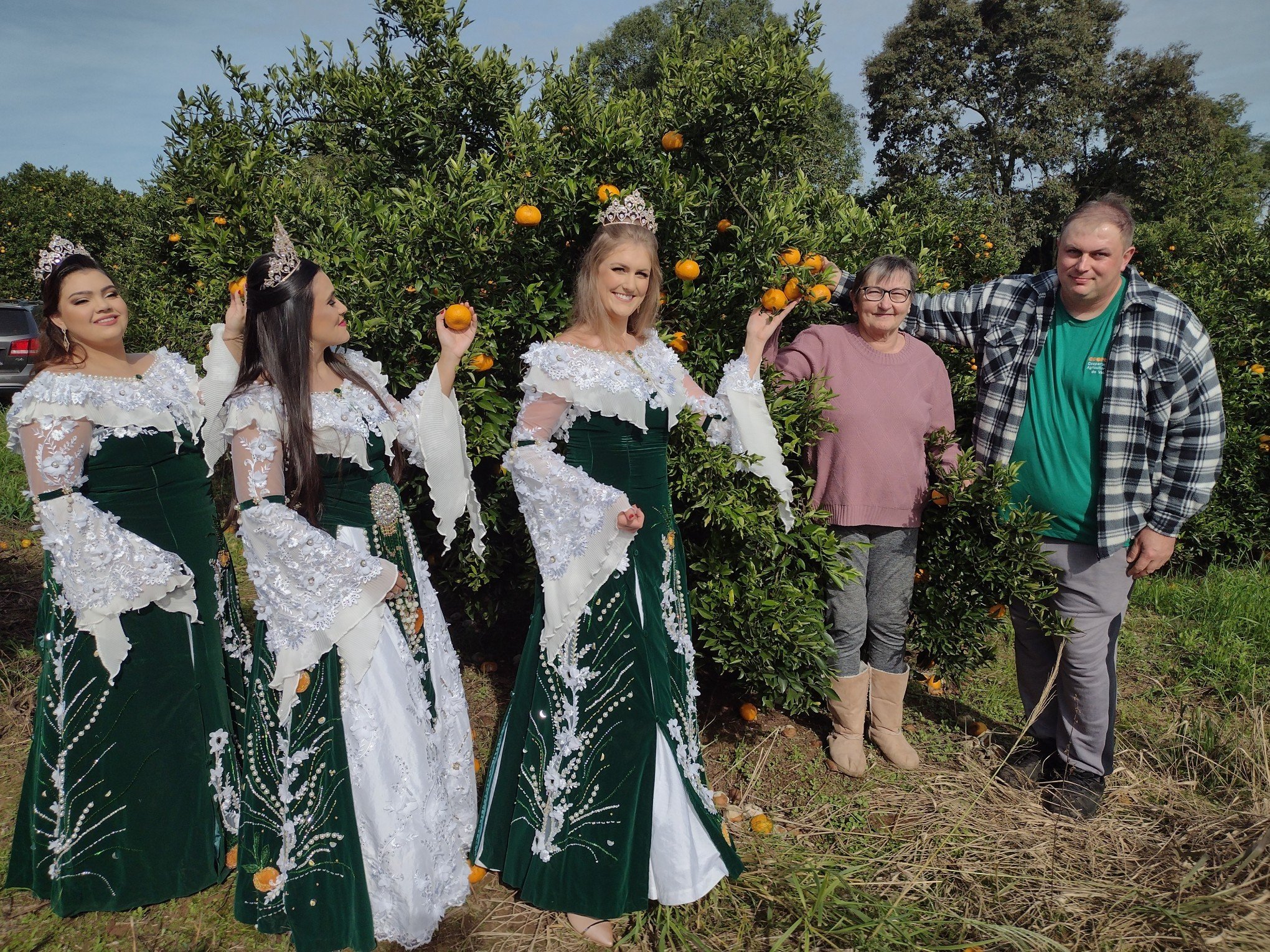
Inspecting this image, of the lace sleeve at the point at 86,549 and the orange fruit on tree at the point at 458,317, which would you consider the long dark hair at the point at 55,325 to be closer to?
the lace sleeve at the point at 86,549

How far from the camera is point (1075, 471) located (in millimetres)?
3133

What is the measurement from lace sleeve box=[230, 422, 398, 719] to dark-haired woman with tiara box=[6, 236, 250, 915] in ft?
1.90

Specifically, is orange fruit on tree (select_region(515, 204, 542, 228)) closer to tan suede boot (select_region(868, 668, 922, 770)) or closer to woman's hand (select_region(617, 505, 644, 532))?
woman's hand (select_region(617, 505, 644, 532))

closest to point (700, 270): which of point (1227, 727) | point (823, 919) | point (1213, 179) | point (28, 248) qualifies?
point (823, 919)

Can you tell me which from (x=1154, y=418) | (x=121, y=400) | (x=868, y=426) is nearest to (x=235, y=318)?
(x=121, y=400)

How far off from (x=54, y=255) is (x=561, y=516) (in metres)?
1.89

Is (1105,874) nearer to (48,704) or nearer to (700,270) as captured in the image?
(700,270)

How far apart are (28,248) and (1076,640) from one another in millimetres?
19755

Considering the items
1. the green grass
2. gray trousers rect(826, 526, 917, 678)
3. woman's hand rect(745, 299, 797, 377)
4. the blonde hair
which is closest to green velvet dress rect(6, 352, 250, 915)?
the blonde hair

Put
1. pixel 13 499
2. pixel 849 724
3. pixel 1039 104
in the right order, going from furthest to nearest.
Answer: pixel 1039 104, pixel 13 499, pixel 849 724

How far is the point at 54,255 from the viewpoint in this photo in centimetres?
271

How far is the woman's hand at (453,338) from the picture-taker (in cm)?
277

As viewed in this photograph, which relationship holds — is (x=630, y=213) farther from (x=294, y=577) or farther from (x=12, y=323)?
(x=12, y=323)

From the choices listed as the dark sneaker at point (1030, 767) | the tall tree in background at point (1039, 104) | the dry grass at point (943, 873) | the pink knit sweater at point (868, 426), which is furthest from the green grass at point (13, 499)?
the tall tree in background at point (1039, 104)
